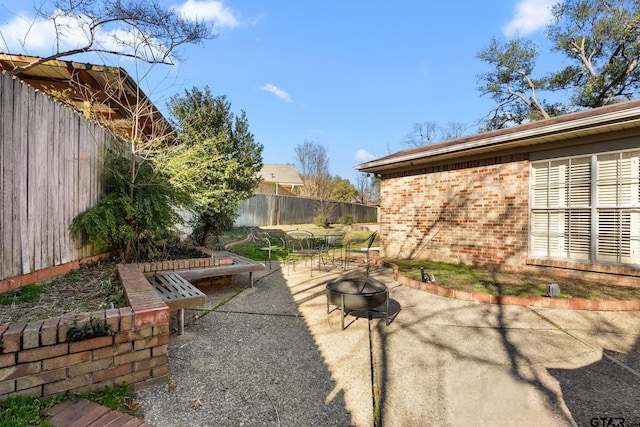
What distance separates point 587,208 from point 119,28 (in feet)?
28.4

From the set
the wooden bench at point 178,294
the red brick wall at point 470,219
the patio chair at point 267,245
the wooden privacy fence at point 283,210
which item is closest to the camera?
the wooden bench at point 178,294

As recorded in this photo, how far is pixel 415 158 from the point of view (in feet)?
24.8

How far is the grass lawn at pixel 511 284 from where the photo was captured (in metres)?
4.54

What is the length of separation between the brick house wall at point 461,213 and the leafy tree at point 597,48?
57.4 ft

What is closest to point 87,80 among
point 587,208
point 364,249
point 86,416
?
point 364,249

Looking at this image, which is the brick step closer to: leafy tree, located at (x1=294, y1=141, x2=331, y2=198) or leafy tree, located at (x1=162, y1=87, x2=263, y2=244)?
leafy tree, located at (x1=162, y1=87, x2=263, y2=244)

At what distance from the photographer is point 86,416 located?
1.84 m

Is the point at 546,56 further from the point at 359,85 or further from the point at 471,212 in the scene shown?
the point at 471,212

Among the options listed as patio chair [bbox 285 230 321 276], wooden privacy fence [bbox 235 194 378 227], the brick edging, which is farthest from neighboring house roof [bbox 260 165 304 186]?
the brick edging

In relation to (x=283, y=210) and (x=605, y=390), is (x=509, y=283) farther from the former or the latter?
(x=283, y=210)

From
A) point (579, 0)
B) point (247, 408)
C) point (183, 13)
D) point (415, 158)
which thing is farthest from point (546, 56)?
point (247, 408)

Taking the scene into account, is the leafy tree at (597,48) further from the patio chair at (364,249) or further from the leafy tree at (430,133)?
the patio chair at (364,249)

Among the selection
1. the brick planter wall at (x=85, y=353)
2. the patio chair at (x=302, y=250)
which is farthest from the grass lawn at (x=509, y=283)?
the brick planter wall at (x=85, y=353)

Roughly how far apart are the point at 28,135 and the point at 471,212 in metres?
7.52
